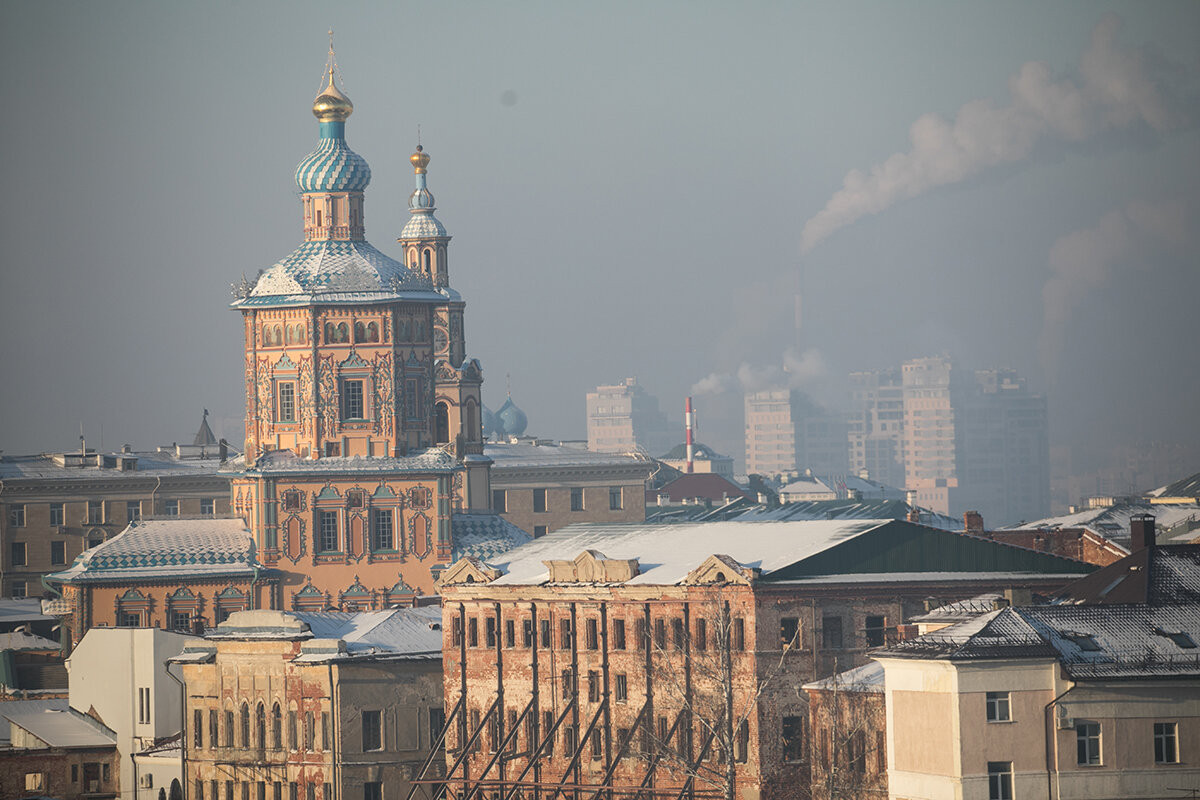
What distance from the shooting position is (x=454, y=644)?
386 feet

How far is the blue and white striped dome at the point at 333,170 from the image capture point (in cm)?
15162

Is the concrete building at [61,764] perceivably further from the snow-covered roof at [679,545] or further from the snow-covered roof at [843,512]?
the snow-covered roof at [843,512]

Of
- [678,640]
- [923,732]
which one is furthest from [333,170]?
[923,732]

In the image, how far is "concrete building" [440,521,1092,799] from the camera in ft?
335

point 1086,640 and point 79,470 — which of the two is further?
point 79,470

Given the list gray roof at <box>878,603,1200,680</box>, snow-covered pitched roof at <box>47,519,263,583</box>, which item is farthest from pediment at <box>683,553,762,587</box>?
snow-covered pitched roof at <box>47,519,263,583</box>

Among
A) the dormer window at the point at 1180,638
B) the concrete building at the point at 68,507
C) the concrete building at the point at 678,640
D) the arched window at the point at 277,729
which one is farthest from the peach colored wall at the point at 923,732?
the concrete building at the point at 68,507

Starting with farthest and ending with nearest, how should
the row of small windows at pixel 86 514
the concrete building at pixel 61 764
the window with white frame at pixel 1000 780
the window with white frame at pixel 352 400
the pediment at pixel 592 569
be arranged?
the row of small windows at pixel 86 514 → the window with white frame at pixel 352 400 → the concrete building at pixel 61 764 → the pediment at pixel 592 569 → the window with white frame at pixel 1000 780

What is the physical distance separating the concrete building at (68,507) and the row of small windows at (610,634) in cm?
7594

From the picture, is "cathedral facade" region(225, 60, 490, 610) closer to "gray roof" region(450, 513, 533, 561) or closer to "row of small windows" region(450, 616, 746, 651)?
"gray roof" region(450, 513, 533, 561)

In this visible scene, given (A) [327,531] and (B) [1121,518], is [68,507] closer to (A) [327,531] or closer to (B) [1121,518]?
(A) [327,531]

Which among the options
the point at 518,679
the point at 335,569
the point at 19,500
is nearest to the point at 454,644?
the point at 518,679

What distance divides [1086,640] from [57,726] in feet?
181

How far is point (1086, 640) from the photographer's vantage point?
8769 centimetres
